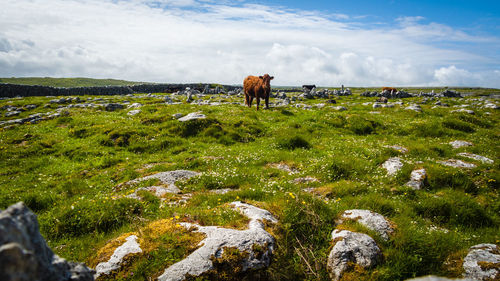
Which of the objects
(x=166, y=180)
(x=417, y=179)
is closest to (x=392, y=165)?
(x=417, y=179)

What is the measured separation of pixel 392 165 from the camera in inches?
428

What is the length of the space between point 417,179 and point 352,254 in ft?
→ 20.8

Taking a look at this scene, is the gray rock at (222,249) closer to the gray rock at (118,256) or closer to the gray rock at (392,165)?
the gray rock at (118,256)

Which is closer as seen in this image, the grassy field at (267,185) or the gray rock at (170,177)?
the grassy field at (267,185)

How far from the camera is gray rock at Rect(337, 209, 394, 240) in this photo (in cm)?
573

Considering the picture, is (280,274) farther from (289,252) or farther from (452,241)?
(452,241)

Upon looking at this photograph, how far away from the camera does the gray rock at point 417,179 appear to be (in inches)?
362

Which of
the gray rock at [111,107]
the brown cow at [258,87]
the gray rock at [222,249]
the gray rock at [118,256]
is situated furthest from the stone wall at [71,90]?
the gray rock at [222,249]

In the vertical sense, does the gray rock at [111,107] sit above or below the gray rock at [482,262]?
above

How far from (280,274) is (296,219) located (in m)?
1.54

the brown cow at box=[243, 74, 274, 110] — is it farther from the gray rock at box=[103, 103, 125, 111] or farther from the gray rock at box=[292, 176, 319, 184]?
the gray rock at box=[292, 176, 319, 184]

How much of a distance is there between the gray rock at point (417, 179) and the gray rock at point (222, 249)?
6.98 meters

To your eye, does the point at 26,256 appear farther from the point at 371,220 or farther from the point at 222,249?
the point at 371,220

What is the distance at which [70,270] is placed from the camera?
9.20ft
